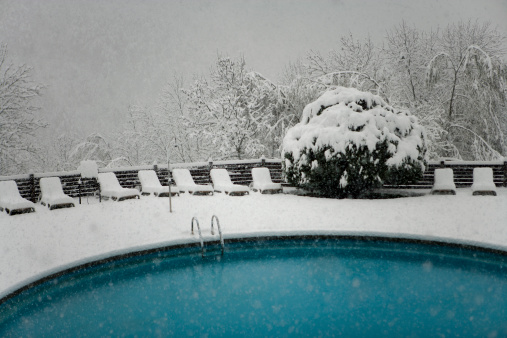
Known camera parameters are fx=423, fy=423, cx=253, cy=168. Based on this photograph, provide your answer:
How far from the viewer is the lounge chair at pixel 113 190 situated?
11367mm

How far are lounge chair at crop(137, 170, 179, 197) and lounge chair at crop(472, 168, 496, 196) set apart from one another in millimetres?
8168

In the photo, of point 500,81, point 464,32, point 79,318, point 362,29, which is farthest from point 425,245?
point 362,29

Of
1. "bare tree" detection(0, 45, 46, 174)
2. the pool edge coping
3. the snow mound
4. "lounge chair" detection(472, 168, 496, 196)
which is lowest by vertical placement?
the pool edge coping

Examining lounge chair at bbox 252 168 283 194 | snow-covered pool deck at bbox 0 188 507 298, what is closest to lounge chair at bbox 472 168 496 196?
snow-covered pool deck at bbox 0 188 507 298

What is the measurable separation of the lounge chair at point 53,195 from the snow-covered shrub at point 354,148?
5707 mm

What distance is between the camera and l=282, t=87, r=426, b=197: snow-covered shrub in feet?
34.2

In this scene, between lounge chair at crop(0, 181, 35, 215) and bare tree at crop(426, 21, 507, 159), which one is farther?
bare tree at crop(426, 21, 507, 159)

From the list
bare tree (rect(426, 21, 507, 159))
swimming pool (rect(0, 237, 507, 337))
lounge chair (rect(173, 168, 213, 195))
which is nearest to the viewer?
swimming pool (rect(0, 237, 507, 337))

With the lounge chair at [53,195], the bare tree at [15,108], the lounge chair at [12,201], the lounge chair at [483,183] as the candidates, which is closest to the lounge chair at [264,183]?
the lounge chair at [53,195]

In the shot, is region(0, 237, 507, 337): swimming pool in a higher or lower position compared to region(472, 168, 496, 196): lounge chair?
lower

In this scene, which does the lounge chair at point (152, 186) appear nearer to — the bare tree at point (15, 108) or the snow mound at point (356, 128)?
the snow mound at point (356, 128)

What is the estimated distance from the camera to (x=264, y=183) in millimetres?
12484

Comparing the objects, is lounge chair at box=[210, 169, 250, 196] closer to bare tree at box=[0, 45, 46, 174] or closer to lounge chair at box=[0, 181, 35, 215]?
lounge chair at box=[0, 181, 35, 215]

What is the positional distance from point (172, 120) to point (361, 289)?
71.5ft
